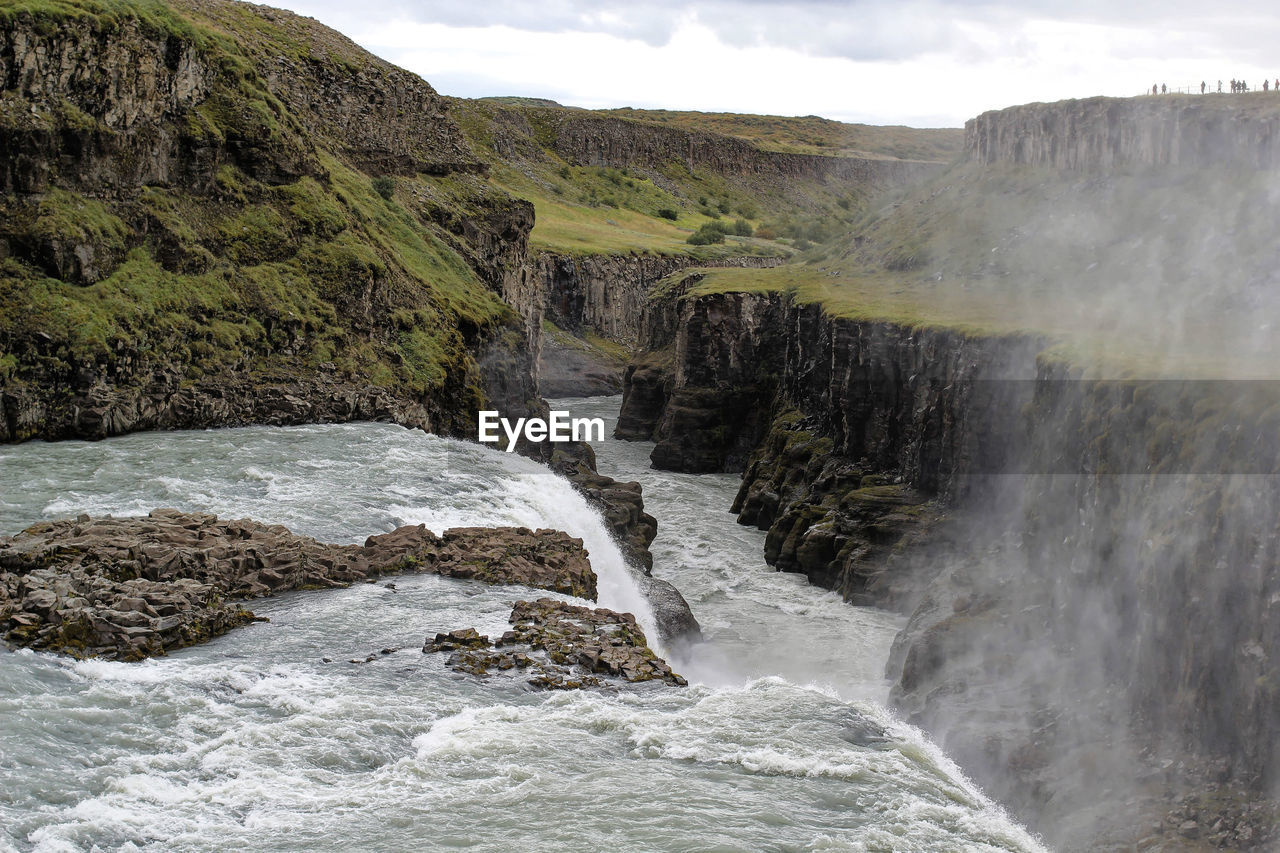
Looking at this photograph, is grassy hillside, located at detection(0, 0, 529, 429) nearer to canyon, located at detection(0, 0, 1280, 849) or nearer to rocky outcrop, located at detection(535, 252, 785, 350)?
canyon, located at detection(0, 0, 1280, 849)

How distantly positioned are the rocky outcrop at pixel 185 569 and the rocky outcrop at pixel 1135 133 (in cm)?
3601

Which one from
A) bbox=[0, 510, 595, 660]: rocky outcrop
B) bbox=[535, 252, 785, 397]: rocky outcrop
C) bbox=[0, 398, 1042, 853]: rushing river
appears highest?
bbox=[535, 252, 785, 397]: rocky outcrop

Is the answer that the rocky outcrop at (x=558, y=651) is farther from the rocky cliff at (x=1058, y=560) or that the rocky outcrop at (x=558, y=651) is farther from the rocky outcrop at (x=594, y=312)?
the rocky outcrop at (x=594, y=312)

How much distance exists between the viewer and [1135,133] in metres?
58.9

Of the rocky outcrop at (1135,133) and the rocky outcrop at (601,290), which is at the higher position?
the rocky outcrop at (1135,133)

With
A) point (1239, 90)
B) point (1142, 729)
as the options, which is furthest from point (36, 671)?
point (1239, 90)

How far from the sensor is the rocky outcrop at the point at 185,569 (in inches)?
859

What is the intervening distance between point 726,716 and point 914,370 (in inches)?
1157

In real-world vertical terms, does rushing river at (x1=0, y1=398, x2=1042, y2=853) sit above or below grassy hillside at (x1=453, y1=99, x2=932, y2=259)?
below

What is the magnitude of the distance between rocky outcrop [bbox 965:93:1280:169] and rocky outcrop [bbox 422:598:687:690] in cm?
3812

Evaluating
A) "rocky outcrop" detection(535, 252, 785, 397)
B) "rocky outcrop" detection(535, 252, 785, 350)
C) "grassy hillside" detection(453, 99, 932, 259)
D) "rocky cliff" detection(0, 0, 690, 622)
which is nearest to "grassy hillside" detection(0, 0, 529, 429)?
"rocky cliff" detection(0, 0, 690, 622)

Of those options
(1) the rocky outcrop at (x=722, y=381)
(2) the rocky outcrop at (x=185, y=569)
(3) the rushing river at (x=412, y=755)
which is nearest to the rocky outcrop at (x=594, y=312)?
(1) the rocky outcrop at (x=722, y=381)

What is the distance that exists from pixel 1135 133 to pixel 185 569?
162 feet

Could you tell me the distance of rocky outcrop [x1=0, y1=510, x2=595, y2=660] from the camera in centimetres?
2181
